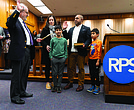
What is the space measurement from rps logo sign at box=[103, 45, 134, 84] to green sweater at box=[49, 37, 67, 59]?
31.6 inches

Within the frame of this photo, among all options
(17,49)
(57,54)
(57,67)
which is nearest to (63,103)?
(57,67)

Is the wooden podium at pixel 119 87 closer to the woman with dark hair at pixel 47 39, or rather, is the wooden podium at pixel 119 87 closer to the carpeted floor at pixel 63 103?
the carpeted floor at pixel 63 103

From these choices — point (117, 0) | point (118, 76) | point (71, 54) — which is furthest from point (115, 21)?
point (118, 76)

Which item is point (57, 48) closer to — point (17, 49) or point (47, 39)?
point (47, 39)

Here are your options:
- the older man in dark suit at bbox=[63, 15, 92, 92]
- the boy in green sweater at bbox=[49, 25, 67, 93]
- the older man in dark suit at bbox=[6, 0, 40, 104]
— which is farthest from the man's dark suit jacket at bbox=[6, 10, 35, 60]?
the older man in dark suit at bbox=[63, 15, 92, 92]

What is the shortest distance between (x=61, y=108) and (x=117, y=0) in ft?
17.9

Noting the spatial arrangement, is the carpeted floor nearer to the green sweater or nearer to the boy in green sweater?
the boy in green sweater

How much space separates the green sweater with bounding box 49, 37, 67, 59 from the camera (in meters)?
2.15

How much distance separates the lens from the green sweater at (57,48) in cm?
215

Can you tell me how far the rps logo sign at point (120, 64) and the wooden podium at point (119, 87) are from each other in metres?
0.06

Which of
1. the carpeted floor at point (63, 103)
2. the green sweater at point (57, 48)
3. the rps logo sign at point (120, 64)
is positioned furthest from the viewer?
the green sweater at point (57, 48)

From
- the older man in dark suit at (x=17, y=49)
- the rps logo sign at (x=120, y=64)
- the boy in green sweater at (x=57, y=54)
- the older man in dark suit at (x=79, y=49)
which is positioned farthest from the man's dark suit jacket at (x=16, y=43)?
the rps logo sign at (x=120, y=64)

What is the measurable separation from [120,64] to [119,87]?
309 mm

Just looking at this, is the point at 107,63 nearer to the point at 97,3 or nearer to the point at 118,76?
the point at 118,76
